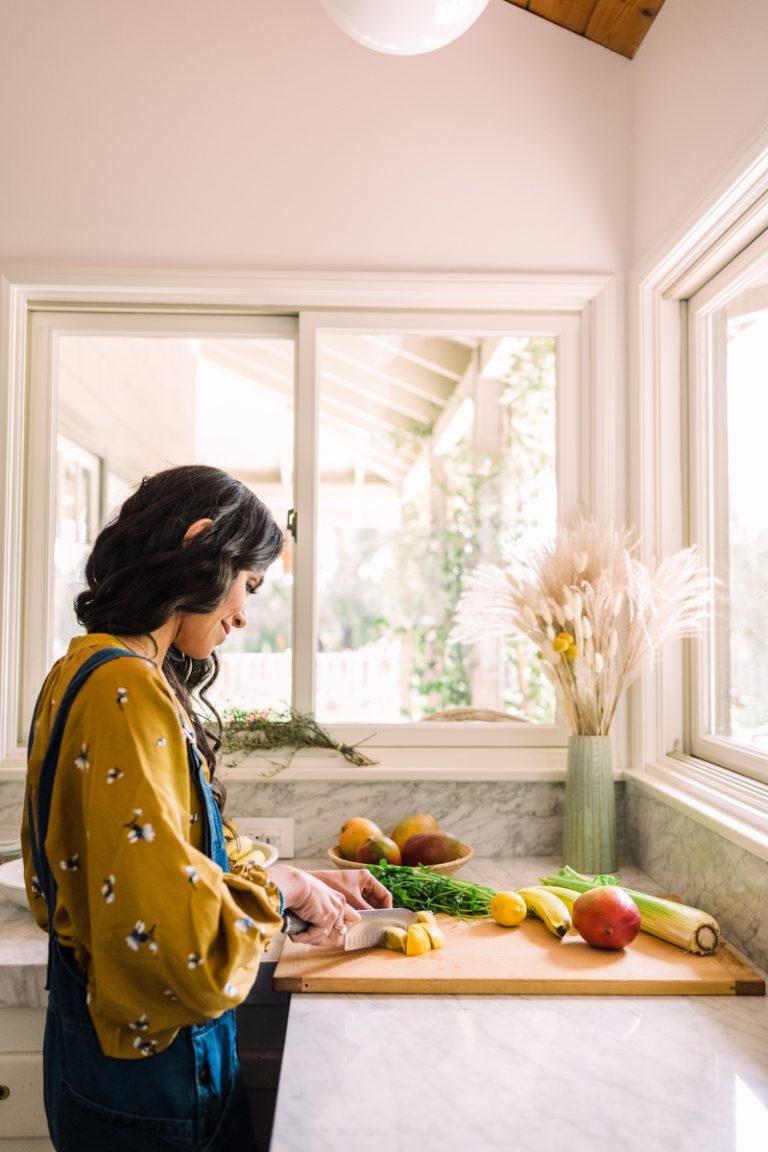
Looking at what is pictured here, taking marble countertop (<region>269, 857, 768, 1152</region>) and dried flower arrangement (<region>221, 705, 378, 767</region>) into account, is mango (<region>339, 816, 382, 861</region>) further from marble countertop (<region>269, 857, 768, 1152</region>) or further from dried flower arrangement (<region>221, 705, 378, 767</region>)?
marble countertop (<region>269, 857, 768, 1152</region>)

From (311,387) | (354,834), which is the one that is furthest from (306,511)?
(354,834)

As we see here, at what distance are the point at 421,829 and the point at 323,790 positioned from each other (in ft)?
0.92

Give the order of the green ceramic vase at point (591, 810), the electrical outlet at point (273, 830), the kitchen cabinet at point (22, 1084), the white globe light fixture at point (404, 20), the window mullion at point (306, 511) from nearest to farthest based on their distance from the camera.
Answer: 1. the white globe light fixture at point (404, 20)
2. the kitchen cabinet at point (22, 1084)
3. the green ceramic vase at point (591, 810)
4. the electrical outlet at point (273, 830)
5. the window mullion at point (306, 511)

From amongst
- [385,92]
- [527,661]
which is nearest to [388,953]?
[527,661]

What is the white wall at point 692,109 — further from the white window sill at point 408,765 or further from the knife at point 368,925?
the knife at point 368,925

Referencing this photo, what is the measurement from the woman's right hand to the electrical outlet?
25.2 inches

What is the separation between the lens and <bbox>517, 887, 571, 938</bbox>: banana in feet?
5.19

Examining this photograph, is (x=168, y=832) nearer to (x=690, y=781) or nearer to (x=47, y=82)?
(x=690, y=781)

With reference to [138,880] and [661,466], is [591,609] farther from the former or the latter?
[138,880]

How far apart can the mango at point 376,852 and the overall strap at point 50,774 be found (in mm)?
817

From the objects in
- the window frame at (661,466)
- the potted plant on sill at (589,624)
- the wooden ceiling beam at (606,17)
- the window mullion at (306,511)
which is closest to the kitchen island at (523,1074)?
the potted plant on sill at (589,624)

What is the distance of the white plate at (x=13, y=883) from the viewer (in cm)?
175

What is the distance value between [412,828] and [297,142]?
63.4 inches

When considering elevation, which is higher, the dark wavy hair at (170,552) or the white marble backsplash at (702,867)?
the dark wavy hair at (170,552)
